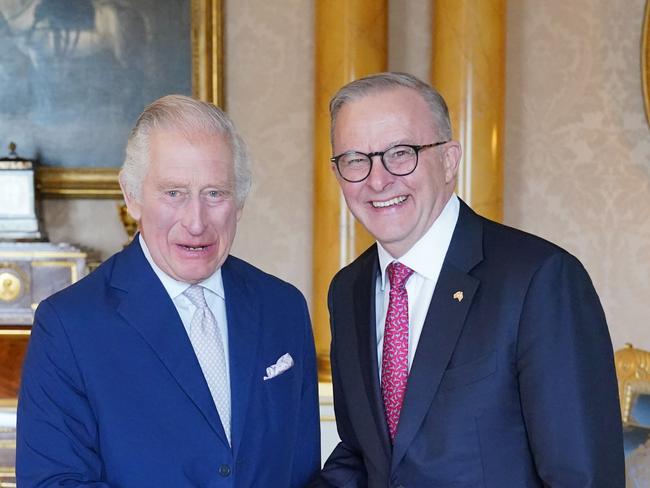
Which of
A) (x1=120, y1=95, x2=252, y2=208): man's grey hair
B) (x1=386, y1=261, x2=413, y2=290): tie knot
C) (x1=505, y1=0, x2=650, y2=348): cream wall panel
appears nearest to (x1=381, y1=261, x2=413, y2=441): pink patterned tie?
(x1=386, y1=261, x2=413, y2=290): tie knot

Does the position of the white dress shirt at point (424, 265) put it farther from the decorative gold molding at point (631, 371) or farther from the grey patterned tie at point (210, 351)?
the decorative gold molding at point (631, 371)

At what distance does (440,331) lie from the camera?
220cm

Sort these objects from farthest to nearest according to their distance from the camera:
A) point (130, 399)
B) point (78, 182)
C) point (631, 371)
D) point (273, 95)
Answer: point (273, 95)
point (78, 182)
point (631, 371)
point (130, 399)

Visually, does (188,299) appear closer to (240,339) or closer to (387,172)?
(240,339)

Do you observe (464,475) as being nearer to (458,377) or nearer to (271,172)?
(458,377)

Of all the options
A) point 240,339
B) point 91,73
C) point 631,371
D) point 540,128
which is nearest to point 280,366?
point 240,339

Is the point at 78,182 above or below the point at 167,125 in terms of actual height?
below

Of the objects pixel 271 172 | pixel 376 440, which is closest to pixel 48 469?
pixel 376 440

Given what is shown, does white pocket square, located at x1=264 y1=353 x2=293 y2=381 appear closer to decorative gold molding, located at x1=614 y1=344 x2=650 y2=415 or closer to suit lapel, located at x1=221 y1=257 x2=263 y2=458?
suit lapel, located at x1=221 y1=257 x2=263 y2=458

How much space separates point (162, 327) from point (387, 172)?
0.65 meters

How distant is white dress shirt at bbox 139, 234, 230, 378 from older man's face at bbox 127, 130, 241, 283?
27mm

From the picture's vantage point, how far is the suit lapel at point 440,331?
2158 mm

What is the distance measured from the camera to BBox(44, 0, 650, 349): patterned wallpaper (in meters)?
5.44

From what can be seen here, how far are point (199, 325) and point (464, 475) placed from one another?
0.71 m
